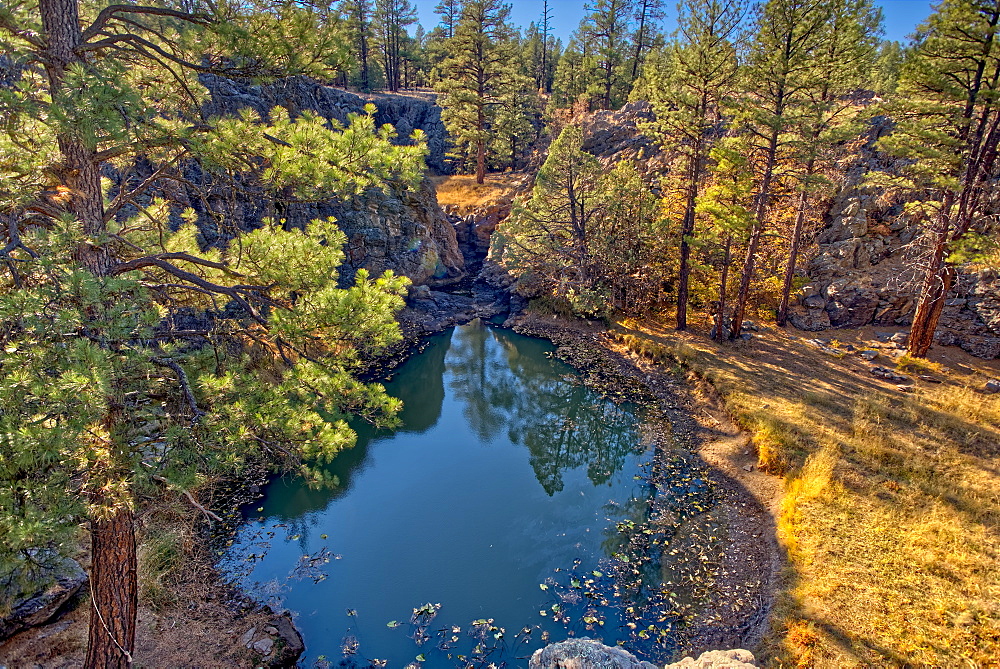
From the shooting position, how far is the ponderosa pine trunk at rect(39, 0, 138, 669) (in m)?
5.06

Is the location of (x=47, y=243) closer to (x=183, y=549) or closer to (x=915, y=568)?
(x=183, y=549)

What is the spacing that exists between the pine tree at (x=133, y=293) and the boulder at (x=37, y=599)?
2.64m

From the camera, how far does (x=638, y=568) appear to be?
11.2 meters

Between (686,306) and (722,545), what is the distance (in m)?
14.0

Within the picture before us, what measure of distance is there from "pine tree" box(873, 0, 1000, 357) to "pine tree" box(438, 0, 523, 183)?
27737 mm

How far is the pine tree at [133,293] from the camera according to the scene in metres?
4.19

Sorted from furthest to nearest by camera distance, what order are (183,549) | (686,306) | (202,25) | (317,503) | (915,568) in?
1. (686,306)
2. (317,503)
3. (183,549)
4. (915,568)
5. (202,25)

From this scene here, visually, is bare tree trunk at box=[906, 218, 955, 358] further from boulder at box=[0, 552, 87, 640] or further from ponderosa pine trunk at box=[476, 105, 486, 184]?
ponderosa pine trunk at box=[476, 105, 486, 184]

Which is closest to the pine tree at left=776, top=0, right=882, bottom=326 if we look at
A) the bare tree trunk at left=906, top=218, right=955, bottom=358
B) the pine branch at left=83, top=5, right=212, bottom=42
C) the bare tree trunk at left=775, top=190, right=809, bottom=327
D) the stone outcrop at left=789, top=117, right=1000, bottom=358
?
the bare tree trunk at left=775, top=190, right=809, bottom=327

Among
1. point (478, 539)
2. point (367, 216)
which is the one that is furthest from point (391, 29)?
point (478, 539)

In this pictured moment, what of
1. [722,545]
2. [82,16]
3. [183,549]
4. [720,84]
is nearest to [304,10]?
[82,16]

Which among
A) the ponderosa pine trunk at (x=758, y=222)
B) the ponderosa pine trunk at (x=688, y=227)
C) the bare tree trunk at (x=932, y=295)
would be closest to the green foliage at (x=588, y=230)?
the ponderosa pine trunk at (x=688, y=227)

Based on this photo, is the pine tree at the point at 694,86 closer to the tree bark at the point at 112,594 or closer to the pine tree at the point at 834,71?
the pine tree at the point at 834,71

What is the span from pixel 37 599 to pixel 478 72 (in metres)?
39.3
